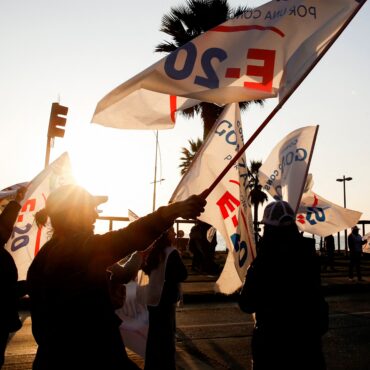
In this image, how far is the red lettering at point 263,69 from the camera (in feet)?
11.2

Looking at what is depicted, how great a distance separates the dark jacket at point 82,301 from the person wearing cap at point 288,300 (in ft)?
3.62

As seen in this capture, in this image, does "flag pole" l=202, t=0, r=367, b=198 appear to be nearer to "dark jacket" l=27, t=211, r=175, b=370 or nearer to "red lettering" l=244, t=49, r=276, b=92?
"red lettering" l=244, t=49, r=276, b=92

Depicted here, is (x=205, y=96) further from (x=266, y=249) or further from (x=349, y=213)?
(x=349, y=213)

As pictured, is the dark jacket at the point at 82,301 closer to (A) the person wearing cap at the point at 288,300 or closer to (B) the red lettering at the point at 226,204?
(A) the person wearing cap at the point at 288,300

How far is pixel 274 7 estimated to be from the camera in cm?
366

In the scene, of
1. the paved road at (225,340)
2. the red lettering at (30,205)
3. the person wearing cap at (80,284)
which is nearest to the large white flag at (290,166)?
the paved road at (225,340)

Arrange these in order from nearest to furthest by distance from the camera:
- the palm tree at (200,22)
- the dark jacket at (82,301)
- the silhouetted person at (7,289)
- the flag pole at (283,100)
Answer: the dark jacket at (82,301)
the flag pole at (283,100)
the silhouetted person at (7,289)
the palm tree at (200,22)

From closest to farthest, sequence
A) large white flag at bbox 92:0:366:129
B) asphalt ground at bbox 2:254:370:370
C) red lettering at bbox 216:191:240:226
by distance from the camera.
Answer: large white flag at bbox 92:0:366:129, red lettering at bbox 216:191:240:226, asphalt ground at bbox 2:254:370:370

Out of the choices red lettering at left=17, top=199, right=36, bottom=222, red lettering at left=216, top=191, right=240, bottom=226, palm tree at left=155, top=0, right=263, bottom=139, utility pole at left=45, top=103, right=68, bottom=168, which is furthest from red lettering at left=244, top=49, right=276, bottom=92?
palm tree at left=155, top=0, right=263, bottom=139

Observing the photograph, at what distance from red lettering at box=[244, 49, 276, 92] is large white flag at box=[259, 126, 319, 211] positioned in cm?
239

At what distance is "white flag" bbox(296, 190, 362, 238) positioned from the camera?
8195 mm

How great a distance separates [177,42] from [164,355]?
17392mm

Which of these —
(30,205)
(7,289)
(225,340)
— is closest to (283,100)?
(7,289)

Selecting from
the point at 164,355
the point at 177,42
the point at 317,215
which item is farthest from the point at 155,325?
the point at 177,42
